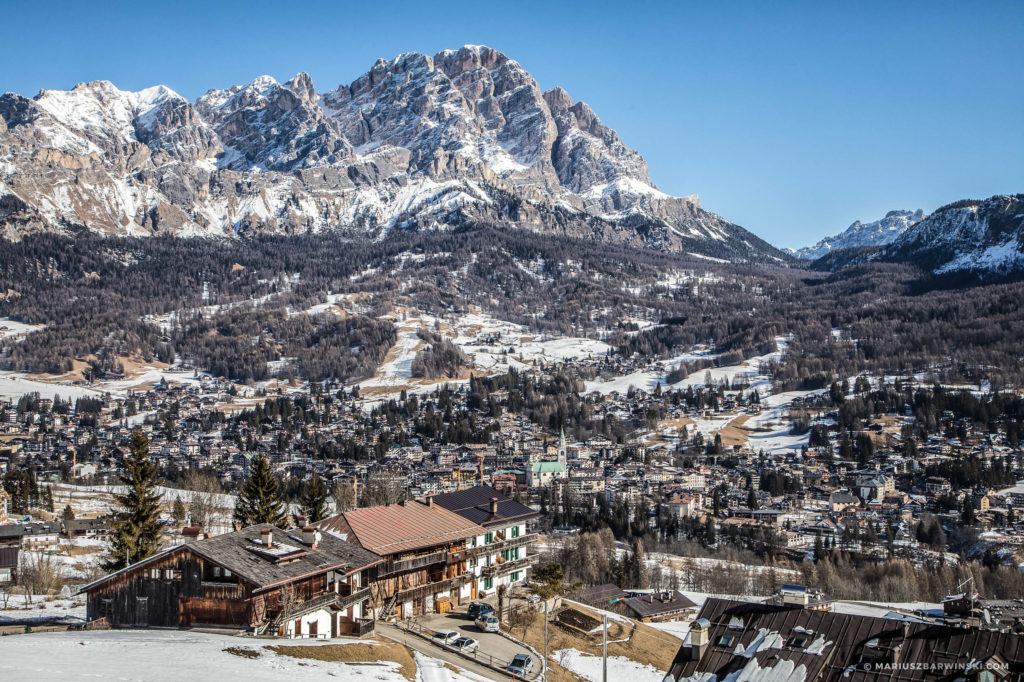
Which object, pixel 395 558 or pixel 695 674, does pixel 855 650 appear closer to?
pixel 695 674

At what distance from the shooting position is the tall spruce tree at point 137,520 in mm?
53531

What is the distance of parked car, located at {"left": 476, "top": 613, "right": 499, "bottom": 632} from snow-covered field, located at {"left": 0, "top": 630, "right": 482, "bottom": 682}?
13029mm

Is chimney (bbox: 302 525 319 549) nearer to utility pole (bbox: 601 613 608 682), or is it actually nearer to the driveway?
the driveway

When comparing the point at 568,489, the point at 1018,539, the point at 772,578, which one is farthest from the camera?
the point at 568,489

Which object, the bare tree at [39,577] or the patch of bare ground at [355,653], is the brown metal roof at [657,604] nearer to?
the patch of bare ground at [355,653]

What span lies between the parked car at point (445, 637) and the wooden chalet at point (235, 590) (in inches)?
161

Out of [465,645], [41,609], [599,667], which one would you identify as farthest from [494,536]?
[41,609]

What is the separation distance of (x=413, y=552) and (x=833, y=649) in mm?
29220

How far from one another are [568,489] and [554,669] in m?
124

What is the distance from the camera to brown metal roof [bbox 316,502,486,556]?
181ft

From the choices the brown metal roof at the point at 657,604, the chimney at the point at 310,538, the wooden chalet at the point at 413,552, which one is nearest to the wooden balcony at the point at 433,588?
the wooden chalet at the point at 413,552

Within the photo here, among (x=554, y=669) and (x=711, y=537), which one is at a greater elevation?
(x=554, y=669)

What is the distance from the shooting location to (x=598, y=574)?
107 metres

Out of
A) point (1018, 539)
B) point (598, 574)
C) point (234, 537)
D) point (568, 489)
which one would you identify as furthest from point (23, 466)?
point (1018, 539)
